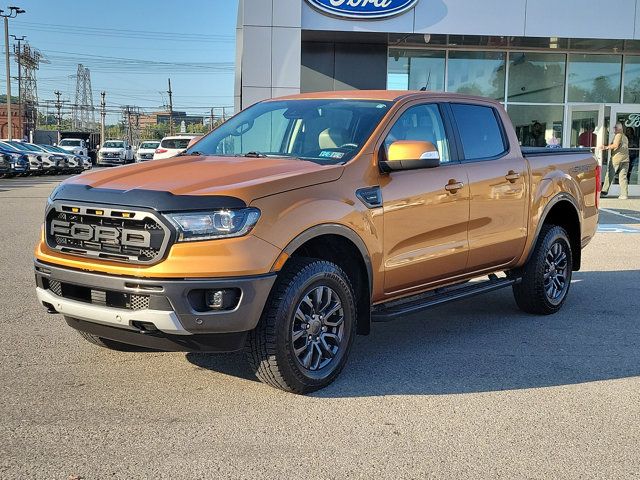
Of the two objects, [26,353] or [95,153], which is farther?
[95,153]

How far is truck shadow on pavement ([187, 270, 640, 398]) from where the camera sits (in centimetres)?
466

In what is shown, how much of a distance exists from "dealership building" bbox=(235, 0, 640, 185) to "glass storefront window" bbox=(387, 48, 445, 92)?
27mm

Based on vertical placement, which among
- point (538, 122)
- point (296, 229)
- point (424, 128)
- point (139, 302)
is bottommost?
point (139, 302)

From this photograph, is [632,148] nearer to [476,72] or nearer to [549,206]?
[476,72]

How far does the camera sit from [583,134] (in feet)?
64.8

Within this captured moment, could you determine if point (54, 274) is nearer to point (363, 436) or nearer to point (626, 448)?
point (363, 436)

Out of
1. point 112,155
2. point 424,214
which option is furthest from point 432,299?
point 112,155

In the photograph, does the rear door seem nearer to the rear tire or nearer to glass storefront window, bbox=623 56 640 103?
the rear tire

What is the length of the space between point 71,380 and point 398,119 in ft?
9.40

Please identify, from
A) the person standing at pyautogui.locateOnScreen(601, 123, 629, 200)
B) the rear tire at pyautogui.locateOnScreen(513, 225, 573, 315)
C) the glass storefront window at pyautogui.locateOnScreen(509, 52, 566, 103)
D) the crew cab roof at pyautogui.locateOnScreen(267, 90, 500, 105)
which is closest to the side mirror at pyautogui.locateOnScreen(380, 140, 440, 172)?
the crew cab roof at pyautogui.locateOnScreen(267, 90, 500, 105)

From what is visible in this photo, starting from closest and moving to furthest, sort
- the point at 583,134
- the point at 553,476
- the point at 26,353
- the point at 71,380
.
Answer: the point at 553,476 < the point at 71,380 < the point at 26,353 < the point at 583,134

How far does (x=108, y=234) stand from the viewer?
4004 mm

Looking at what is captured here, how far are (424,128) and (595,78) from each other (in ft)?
53.5

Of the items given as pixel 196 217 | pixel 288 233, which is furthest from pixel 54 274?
pixel 288 233
